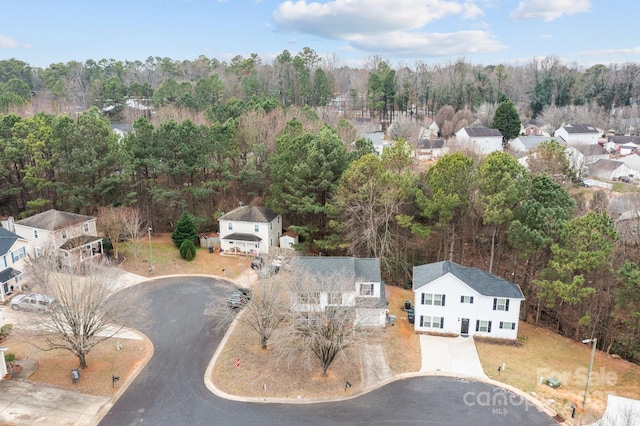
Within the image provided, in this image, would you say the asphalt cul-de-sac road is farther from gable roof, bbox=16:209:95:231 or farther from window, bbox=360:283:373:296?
gable roof, bbox=16:209:95:231

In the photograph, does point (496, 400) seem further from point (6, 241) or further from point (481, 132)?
point (481, 132)

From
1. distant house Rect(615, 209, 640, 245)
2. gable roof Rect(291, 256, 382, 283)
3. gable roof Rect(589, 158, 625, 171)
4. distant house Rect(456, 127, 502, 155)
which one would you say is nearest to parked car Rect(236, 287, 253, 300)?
gable roof Rect(291, 256, 382, 283)

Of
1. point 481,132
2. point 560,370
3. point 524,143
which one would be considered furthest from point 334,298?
point 524,143

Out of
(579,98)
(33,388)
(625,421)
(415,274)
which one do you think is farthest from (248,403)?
(579,98)

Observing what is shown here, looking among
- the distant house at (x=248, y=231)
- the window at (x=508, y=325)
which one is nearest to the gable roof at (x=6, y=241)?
the distant house at (x=248, y=231)

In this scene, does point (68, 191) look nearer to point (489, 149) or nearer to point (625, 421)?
point (625, 421)
